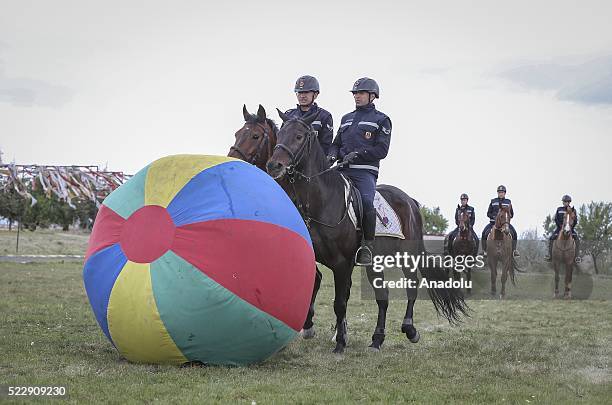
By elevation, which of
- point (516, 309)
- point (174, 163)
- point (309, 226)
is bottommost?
point (516, 309)

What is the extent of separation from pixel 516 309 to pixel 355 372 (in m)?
9.18

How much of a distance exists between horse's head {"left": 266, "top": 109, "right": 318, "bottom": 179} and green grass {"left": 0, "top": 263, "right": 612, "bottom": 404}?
7.18ft

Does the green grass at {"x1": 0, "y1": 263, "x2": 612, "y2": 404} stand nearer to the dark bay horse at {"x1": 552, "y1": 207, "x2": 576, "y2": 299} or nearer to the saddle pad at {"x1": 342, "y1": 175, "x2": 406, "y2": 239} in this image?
the saddle pad at {"x1": 342, "y1": 175, "x2": 406, "y2": 239}

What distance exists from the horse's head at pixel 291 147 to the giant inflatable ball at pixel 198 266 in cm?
103

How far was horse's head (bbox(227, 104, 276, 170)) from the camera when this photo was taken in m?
9.43

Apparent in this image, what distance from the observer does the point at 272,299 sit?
6.75 m

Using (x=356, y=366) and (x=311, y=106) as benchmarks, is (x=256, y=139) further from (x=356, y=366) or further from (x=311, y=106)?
(x=356, y=366)

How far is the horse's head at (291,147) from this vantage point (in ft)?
27.0

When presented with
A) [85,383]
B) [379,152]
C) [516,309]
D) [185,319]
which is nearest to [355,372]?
[185,319]

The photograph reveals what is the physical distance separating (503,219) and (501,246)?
863 mm

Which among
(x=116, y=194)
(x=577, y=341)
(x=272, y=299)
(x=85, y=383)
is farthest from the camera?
(x=577, y=341)

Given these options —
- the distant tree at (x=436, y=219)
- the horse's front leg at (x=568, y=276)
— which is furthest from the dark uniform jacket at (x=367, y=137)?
the distant tree at (x=436, y=219)

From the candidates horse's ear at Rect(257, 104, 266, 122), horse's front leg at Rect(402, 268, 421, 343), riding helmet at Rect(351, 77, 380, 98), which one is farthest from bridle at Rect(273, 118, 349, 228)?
horse's front leg at Rect(402, 268, 421, 343)

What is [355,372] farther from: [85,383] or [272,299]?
[85,383]
